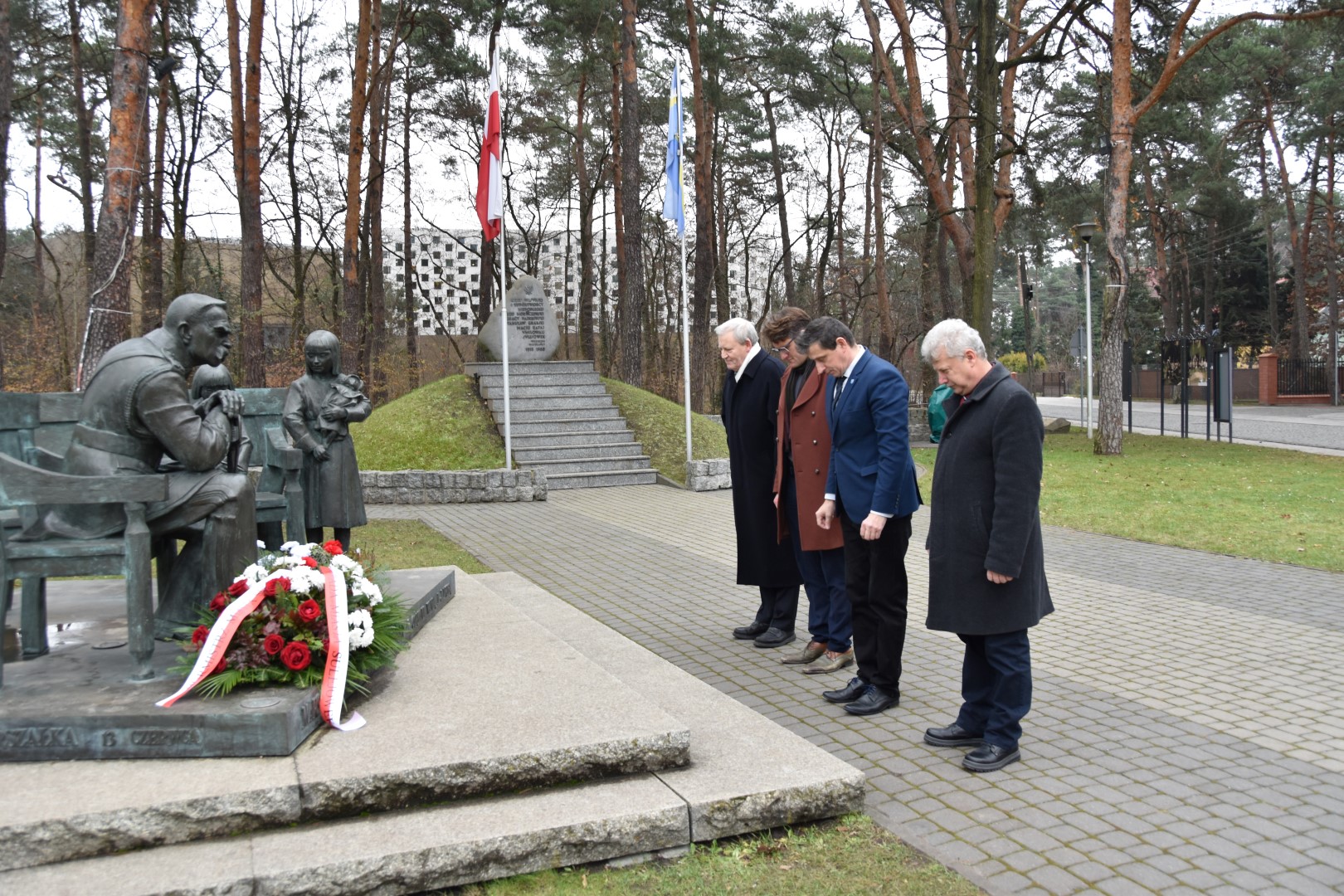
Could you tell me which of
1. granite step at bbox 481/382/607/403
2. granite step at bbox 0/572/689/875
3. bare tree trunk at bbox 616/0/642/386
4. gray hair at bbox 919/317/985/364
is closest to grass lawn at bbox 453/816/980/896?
granite step at bbox 0/572/689/875

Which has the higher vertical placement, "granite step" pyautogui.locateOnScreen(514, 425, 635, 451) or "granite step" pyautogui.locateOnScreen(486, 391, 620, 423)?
"granite step" pyautogui.locateOnScreen(486, 391, 620, 423)

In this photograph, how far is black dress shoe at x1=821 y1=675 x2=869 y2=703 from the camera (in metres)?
5.11

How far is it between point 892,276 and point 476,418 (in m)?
30.0

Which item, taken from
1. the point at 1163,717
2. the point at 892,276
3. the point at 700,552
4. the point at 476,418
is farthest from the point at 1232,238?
the point at 1163,717

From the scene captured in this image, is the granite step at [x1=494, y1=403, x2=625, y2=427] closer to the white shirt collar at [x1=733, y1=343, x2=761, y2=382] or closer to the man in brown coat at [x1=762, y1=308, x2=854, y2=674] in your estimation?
the white shirt collar at [x1=733, y1=343, x2=761, y2=382]

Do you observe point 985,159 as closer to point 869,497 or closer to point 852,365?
point 852,365

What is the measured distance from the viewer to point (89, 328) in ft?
36.6

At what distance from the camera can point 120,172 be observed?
1093 cm

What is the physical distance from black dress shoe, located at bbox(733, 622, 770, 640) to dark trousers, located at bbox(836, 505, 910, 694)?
4.30ft

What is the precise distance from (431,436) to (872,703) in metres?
12.4

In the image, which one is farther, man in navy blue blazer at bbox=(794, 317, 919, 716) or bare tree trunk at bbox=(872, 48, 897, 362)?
bare tree trunk at bbox=(872, 48, 897, 362)

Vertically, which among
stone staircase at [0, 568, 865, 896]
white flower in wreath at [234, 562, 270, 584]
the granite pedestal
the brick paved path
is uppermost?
white flower in wreath at [234, 562, 270, 584]

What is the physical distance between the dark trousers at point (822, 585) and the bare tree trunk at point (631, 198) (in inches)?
575

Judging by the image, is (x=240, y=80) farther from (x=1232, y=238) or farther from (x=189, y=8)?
(x=1232, y=238)
